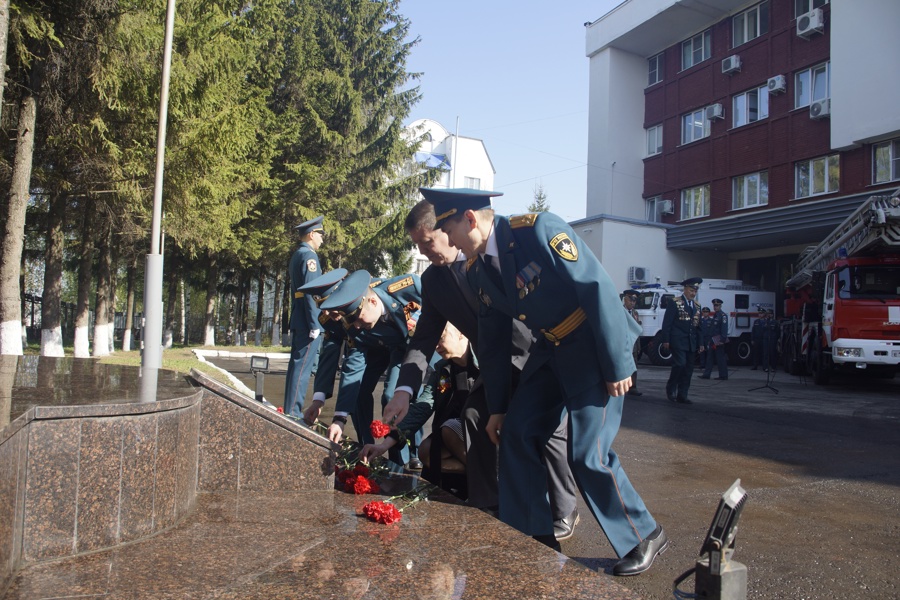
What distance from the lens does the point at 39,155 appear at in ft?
50.3

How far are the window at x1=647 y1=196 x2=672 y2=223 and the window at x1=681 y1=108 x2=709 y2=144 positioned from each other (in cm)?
248

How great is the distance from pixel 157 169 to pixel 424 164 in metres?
17.1

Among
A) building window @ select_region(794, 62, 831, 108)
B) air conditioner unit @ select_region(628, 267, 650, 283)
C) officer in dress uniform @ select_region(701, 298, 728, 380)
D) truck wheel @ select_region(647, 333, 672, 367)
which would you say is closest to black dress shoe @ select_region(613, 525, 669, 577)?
officer in dress uniform @ select_region(701, 298, 728, 380)

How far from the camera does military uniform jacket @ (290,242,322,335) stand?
25.8 feet

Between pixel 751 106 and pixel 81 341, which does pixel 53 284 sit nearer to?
pixel 81 341

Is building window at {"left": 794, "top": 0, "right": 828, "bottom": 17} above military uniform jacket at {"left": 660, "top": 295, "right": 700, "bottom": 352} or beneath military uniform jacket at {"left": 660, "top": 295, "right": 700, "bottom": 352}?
above

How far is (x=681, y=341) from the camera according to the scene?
488 inches

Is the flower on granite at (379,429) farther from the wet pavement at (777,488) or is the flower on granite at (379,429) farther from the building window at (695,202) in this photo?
the building window at (695,202)

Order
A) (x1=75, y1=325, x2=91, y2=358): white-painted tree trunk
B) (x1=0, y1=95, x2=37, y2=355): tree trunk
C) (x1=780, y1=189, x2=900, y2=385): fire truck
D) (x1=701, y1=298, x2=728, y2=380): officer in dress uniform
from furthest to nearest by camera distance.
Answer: (x1=701, y1=298, x2=728, y2=380): officer in dress uniform → (x1=75, y1=325, x2=91, y2=358): white-painted tree trunk → (x1=780, y1=189, x2=900, y2=385): fire truck → (x1=0, y1=95, x2=37, y2=355): tree trunk

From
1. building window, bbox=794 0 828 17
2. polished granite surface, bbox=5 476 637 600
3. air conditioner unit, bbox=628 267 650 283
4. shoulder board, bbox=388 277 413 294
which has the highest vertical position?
building window, bbox=794 0 828 17

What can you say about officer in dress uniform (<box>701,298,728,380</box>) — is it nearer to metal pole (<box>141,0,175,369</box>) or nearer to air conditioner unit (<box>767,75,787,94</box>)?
air conditioner unit (<box>767,75,787,94</box>)

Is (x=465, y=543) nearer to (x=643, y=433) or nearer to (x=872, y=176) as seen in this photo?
(x=643, y=433)

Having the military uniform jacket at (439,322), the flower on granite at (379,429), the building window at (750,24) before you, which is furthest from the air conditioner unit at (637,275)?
the flower on granite at (379,429)

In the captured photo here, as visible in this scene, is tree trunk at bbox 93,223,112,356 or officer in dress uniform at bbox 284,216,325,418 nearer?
officer in dress uniform at bbox 284,216,325,418
